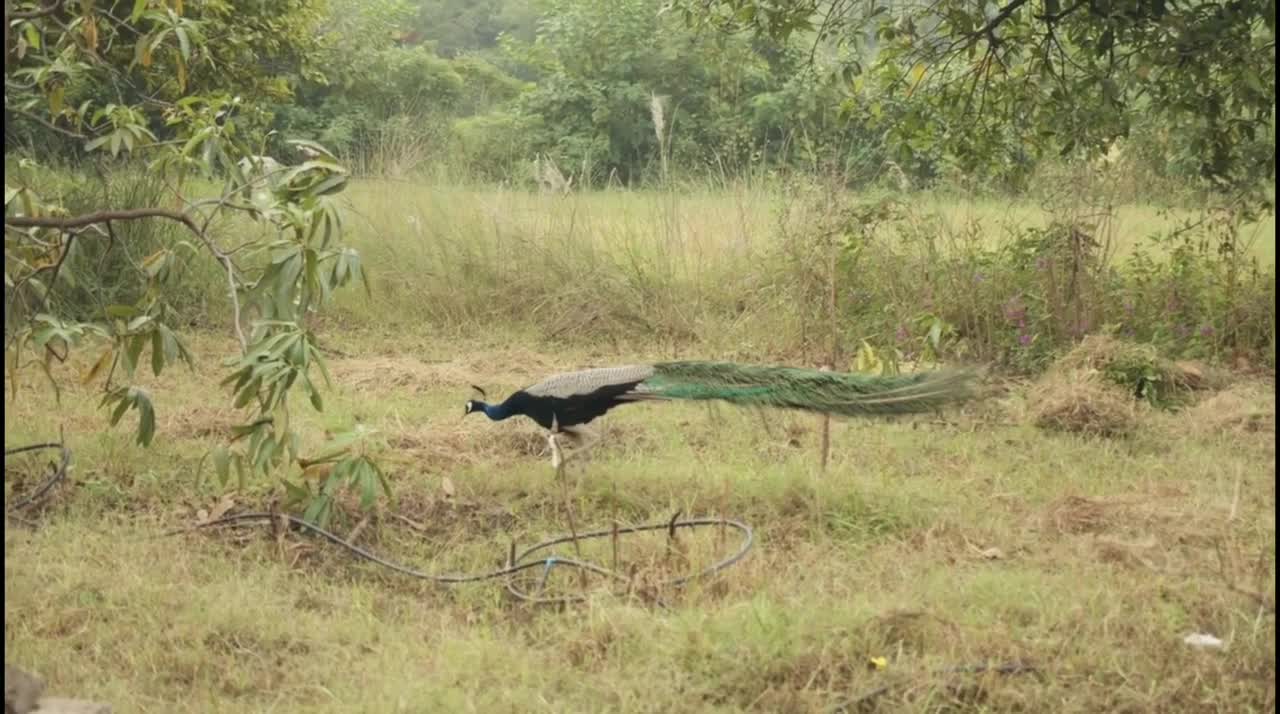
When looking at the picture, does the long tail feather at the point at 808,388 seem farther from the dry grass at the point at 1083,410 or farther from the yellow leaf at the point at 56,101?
the yellow leaf at the point at 56,101

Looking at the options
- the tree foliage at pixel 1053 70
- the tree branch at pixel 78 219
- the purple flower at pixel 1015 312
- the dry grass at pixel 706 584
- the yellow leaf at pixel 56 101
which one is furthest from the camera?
the purple flower at pixel 1015 312

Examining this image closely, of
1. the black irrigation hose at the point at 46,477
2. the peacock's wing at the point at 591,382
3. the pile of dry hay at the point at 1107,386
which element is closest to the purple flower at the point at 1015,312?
the pile of dry hay at the point at 1107,386

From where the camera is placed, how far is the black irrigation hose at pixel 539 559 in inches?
147

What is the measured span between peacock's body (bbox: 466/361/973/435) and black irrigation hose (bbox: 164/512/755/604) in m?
0.57

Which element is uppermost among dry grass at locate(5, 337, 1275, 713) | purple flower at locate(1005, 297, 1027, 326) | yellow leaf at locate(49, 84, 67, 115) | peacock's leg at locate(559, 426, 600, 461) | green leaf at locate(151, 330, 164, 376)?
yellow leaf at locate(49, 84, 67, 115)

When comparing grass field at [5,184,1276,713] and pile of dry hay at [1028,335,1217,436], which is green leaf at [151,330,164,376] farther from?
pile of dry hay at [1028,335,1217,436]

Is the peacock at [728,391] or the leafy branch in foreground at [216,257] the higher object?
the leafy branch in foreground at [216,257]

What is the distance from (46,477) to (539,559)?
6.40 ft

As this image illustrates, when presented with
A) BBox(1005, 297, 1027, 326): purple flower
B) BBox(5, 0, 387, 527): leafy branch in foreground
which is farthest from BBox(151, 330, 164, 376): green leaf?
BBox(1005, 297, 1027, 326): purple flower

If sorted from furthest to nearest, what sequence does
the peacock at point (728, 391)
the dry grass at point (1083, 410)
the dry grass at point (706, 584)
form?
the dry grass at point (1083, 410) → the peacock at point (728, 391) → the dry grass at point (706, 584)

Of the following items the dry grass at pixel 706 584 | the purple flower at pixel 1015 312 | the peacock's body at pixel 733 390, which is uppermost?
the peacock's body at pixel 733 390

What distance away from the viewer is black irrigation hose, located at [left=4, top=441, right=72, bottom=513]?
451cm

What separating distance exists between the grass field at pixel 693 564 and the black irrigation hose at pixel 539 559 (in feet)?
0.13

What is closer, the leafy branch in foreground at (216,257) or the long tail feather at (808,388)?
the leafy branch in foreground at (216,257)
